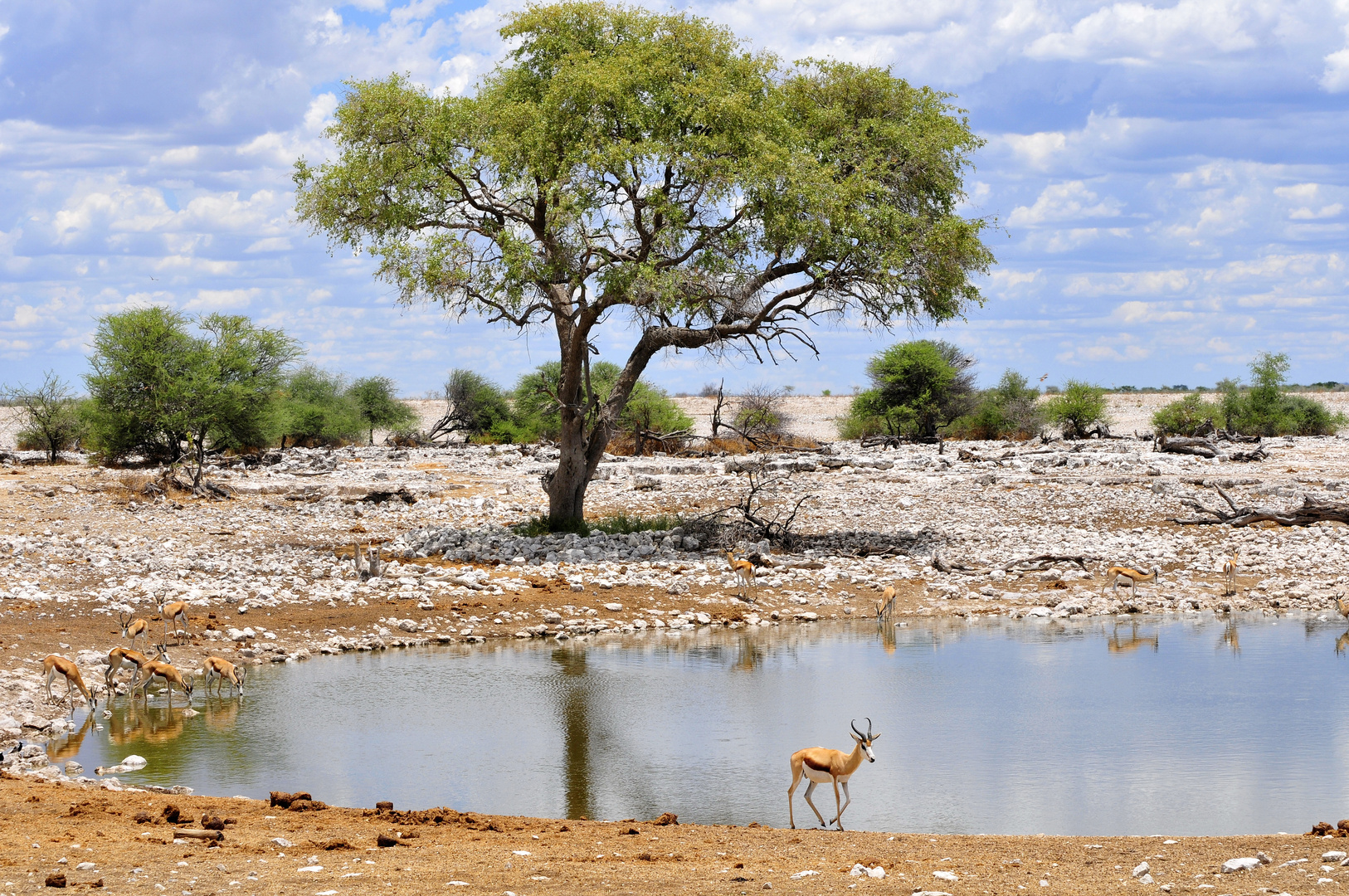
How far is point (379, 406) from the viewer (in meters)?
56.9

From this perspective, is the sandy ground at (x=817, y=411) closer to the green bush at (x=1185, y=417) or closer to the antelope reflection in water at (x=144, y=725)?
the green bush at (x=1185, y=417)

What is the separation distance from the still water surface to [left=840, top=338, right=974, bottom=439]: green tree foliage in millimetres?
34062

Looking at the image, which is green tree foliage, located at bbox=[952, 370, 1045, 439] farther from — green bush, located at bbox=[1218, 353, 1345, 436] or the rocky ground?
the rocky ground

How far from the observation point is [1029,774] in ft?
31.2

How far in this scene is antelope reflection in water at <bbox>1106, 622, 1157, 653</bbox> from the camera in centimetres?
1474

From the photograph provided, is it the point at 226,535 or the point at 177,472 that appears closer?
the point at 226,535

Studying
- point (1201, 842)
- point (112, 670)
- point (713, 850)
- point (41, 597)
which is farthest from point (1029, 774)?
point (41, 597)

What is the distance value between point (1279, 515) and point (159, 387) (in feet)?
91.6

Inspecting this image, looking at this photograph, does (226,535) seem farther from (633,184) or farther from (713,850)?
(713,850)

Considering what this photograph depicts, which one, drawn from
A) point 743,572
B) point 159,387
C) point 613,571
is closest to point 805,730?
point 743,572

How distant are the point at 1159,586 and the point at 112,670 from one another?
14.9 meters

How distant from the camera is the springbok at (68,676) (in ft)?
37.8

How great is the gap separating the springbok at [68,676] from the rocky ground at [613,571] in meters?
0.19

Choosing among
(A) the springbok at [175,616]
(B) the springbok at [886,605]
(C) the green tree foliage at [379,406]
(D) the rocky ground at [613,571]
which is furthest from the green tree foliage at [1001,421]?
(A) the springbok at [175,616]
